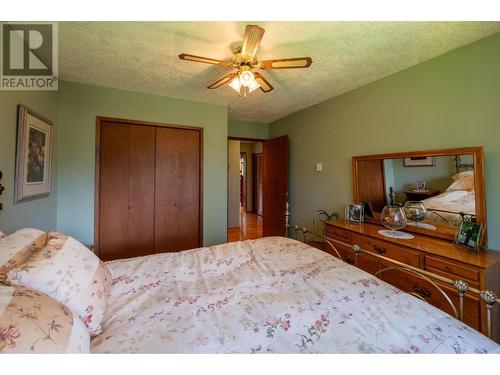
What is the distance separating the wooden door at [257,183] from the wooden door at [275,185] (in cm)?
319

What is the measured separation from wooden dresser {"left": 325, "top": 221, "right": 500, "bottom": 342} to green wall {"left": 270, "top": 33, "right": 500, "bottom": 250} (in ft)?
1.16

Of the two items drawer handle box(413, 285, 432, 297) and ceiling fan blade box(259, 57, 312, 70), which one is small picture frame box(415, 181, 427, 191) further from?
ceiling fan blade box(259, 57, 312, 70)

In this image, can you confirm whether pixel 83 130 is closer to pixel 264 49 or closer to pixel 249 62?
pixel 249 62

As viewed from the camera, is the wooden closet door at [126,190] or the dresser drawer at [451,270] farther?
the wooden closet door at [126,190]

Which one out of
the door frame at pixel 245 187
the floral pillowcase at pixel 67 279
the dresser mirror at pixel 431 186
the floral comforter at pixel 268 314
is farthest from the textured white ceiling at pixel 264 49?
the door frame at pixel 245 187

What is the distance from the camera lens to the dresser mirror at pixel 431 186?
1.76 metres

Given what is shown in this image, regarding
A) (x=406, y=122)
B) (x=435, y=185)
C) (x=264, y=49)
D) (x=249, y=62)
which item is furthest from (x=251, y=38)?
(x=435, y=185)

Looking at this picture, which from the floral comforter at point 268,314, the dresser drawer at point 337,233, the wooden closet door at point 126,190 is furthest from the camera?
the wooden closet door at point 126,190

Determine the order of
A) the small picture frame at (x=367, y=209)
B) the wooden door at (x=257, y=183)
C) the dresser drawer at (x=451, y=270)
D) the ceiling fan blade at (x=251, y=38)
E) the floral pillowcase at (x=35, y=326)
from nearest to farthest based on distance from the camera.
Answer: the floral pillowcase at (x=35, y=326)
the ceiling fan blade at (x=251, y=38)
the dresser drawer at (x=451, y=270)
the small picture frame at (x=367, y=209)
the wooden door at (x=257, y=183)

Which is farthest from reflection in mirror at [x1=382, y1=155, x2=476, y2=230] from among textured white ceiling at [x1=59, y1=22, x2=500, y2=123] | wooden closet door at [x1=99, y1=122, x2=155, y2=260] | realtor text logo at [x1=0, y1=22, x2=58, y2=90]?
realtor text logo at [x1=0, y1=22, x2=58, y2=90]

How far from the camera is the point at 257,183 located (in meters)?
7.67

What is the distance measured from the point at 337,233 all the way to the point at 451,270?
107cm

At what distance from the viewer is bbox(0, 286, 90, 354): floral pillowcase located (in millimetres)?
540

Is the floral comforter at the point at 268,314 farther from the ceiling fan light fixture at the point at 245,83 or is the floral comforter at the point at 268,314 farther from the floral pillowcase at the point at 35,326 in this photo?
the ceiling fan light fixture at the point at 245,83
